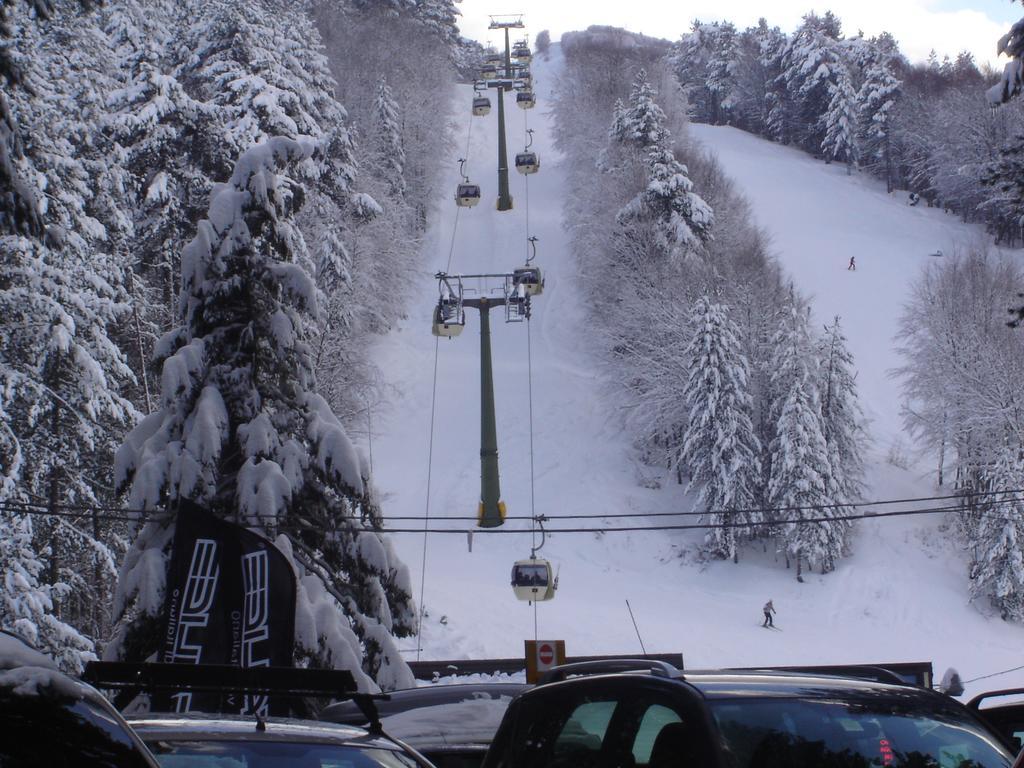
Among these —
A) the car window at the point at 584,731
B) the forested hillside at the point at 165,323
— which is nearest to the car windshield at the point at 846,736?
the car window at the point at 584,731

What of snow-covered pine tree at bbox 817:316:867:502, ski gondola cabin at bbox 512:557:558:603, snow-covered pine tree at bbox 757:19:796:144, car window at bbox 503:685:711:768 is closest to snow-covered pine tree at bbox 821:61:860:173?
snow-covered pine tree at bbox 757:19:796:144

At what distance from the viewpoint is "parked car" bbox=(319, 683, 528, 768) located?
8516 millimetres

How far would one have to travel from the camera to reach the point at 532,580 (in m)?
27.8

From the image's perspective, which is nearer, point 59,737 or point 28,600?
point 59,737

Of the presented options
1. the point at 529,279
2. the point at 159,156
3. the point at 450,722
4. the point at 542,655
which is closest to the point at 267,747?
the point at 450,722

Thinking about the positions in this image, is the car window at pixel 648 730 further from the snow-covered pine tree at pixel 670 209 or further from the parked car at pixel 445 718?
the snow-covered pine tree at pixel 670 209

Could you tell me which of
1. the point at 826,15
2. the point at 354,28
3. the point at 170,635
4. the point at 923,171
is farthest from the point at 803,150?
the point at 170,635

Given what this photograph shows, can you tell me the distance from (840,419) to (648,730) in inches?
1667

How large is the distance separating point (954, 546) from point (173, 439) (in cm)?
3461

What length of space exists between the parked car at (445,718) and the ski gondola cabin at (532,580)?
1667cm

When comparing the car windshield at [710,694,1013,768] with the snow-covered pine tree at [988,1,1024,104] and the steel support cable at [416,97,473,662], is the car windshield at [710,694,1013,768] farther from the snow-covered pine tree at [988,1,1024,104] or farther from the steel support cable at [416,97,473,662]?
the steel support cable at [416,97,473,662]

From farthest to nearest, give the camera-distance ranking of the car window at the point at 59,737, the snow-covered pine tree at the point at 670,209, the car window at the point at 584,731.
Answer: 1. the snow-covered pine tree at the point at 670,209
2. the car window at the point at 584,731
3. the car window at the point at 59,737

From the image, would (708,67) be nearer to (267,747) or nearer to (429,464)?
(429,464)

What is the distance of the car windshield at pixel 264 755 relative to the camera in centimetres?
418
